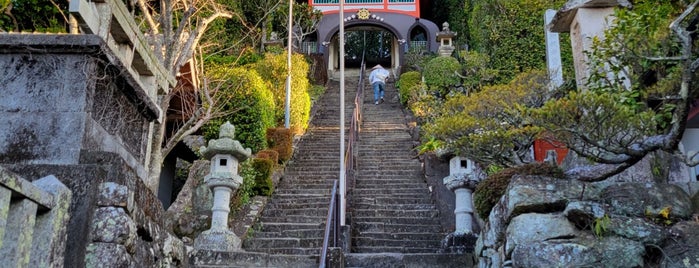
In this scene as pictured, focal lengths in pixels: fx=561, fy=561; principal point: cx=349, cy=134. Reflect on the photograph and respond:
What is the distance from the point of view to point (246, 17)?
75.9ft

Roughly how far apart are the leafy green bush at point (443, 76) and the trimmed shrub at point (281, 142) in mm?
7309

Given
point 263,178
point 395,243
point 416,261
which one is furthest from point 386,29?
point 416,261

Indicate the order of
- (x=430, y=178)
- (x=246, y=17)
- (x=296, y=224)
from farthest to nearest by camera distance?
(x=246, y=17) → (x=430, y=178) → (x=296, y=224)

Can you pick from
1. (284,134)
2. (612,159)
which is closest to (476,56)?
(284,134)

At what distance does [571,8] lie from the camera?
8109mm

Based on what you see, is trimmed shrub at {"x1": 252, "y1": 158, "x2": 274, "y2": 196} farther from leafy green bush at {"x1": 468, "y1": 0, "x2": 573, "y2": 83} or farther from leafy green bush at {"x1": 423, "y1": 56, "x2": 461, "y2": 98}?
leafy green bush at {"x1": 468, "y1": 0, "x2": 573, "y2": 83}

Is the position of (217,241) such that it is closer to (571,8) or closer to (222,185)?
(222,185)

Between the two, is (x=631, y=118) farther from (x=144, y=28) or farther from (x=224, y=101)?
(x=144, y=28)

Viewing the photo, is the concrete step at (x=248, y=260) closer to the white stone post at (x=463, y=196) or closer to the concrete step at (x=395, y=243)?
the concrete step at (x=395, y=243)

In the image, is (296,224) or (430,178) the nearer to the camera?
(296,224)

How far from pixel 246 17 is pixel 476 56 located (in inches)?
393

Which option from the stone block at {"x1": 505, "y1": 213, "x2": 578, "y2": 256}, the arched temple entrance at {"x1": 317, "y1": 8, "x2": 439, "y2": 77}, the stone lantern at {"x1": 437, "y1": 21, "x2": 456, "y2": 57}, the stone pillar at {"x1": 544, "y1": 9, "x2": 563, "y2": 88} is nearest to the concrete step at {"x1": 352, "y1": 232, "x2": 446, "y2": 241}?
the stone block at {"x1": 505, "y1": 213, "x2": 578, "y2": 256}

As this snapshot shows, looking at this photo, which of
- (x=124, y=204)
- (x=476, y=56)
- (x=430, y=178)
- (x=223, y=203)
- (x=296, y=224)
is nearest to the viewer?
(x=124, y=204)

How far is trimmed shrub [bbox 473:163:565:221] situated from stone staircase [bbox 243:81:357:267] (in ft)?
7.07
